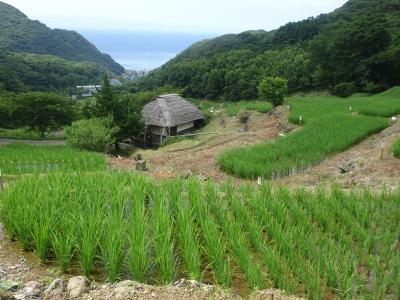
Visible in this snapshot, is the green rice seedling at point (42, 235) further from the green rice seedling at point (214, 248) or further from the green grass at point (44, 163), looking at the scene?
the green grass at point (44, 163)

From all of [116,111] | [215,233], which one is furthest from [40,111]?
[215,233]

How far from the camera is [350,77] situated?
100ft

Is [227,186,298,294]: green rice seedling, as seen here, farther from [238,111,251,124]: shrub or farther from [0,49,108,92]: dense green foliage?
[0,49,108,92]: dense green foliage

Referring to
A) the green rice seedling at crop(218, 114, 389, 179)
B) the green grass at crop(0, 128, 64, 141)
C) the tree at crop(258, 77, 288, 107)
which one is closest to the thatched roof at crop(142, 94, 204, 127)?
the tree at crop(258, 77, 288, 107)

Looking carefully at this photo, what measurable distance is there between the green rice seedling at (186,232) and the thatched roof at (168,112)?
20.0 m

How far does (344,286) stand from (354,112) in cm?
1616

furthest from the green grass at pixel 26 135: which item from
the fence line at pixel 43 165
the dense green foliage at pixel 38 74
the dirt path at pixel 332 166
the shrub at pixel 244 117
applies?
the fence line at pixel 43 165

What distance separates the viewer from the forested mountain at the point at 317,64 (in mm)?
28688

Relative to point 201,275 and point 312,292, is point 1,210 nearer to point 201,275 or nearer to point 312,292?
point 201,275

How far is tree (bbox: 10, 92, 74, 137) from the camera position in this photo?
29.0 m

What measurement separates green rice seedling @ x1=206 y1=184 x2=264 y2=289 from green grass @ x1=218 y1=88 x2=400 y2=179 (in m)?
5.05

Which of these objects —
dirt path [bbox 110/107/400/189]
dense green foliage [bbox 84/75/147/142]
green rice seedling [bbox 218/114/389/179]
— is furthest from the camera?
dense green foliage [bbox 84/75/147/142]

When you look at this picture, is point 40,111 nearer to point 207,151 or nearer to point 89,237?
point 207,151

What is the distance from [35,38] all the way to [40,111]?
8391 centimetres
